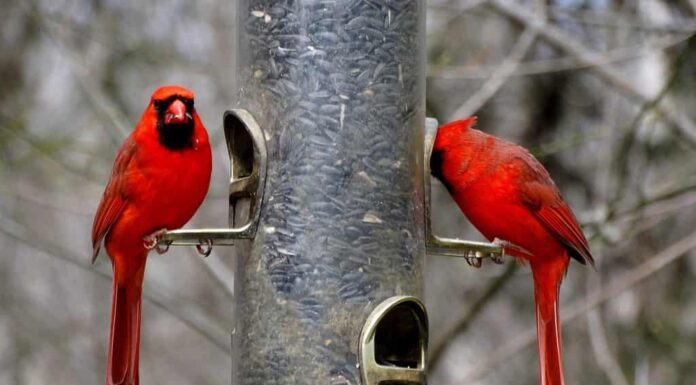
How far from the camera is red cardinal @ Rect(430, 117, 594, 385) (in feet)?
20.9

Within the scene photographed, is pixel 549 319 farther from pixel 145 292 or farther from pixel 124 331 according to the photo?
pixel 145 292

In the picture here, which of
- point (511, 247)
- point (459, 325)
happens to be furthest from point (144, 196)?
point (459, 325)

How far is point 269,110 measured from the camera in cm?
539

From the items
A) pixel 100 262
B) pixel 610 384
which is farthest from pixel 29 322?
pixel 610 384

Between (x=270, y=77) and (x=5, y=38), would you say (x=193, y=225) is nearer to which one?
(x=5, y=38)

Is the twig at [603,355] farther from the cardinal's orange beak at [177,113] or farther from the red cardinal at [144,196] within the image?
the cardinal's orange beak at [177,113]

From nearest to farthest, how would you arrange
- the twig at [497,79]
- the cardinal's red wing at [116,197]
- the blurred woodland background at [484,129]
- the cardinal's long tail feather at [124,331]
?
the cardinal's long tail feather at [124,331], the cardinal's red wing at [116,197], the blurred woodland background at [484,129], the twig at [497,79]

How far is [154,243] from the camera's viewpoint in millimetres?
5828

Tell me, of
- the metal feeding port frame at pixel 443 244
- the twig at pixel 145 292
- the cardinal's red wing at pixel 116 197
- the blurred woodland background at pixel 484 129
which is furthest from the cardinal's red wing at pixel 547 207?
the twig at pixel 145 292

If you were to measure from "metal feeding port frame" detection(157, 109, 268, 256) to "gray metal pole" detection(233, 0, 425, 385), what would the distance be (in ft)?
0.10

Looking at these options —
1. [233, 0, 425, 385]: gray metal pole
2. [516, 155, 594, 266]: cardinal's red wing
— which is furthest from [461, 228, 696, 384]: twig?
[233, 0, 425, 385]: gray metal pole

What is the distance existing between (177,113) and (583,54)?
12.2 feet

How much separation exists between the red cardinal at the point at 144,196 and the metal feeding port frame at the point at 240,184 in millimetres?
428

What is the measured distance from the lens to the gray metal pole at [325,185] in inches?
205
